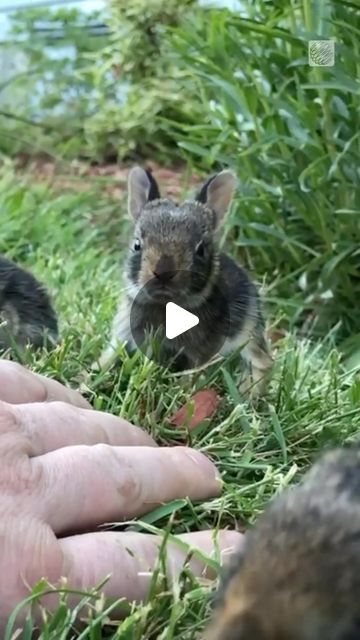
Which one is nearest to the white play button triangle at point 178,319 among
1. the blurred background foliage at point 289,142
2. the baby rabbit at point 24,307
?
the baby rabbit at point 24,307

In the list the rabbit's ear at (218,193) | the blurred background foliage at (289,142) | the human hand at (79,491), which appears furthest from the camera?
the blurred background foliage at (289,142)

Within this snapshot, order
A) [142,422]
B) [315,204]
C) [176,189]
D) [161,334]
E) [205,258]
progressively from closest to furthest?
[142,422] → [161,334] → [205,258] → [315,204] → [176,189]

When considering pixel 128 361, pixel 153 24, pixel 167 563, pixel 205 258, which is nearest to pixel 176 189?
pixel 153 24

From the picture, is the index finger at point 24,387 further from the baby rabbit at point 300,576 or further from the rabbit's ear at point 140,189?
the rabbit's ear at point 140,189

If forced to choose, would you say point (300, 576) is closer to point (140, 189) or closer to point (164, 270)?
point (164, 270)

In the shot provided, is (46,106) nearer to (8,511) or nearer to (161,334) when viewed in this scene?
(161,334)
